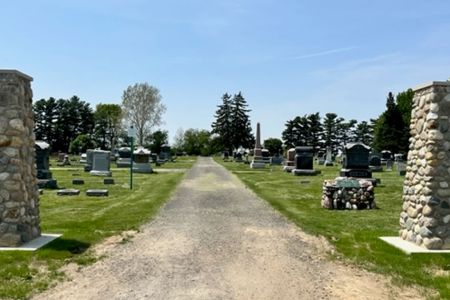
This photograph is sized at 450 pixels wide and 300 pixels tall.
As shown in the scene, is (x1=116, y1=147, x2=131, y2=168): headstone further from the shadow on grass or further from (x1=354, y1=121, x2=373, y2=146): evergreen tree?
(x1=354, y1=121, x2=373, y2=146): evergreen tree

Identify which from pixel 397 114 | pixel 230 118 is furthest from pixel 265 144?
pixel 397 114

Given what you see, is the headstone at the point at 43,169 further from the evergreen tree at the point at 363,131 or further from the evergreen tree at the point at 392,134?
the evergreen tree at the point at 363,131

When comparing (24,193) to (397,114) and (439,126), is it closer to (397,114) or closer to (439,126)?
(439,126)

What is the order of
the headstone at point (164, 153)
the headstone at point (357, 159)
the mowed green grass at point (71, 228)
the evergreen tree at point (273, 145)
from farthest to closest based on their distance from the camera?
1. the evergreen tree at point (273, 145)
2. the headstone at point (164, 153)
3. the headstone at point (357, 159)
4. the mowed green grass at point (71, 228)

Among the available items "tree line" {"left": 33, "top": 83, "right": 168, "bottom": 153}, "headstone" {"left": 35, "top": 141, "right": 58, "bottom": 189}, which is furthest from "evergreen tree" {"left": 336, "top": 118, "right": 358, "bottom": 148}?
"headstone" {"left": 35, "top": 141, "right": 58, "bottom": 189}

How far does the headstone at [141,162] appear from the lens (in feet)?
122

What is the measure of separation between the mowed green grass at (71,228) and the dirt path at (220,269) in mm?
378

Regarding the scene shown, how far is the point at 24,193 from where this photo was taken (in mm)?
9156

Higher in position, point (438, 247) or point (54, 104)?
point (54, 104)

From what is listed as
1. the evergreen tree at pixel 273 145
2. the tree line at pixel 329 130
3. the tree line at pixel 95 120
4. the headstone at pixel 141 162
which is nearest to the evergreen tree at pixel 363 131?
the tree line at pixel 329 130

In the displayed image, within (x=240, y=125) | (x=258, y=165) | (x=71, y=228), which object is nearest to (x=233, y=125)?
(x=240, y=125)

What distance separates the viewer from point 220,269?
25.1 ft

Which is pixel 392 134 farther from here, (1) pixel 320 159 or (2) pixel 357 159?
(2) pixel 357 159

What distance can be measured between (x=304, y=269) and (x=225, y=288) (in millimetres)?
1676
